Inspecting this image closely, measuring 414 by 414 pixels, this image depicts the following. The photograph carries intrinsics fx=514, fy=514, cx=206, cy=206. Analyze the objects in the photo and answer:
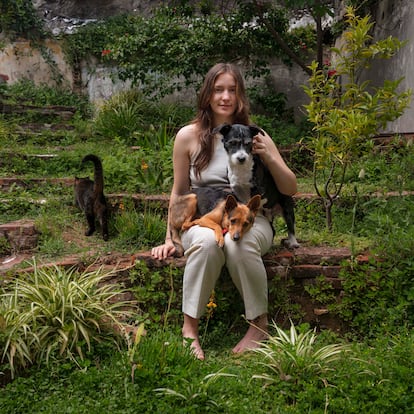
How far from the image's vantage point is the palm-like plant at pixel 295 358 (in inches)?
114

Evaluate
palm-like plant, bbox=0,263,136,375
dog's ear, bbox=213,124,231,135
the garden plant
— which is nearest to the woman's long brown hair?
dog's ear, bbox=213,124,231,135

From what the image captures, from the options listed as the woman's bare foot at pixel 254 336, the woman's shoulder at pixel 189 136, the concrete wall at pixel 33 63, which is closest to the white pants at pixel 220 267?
the woman's bare foot at pixel 254 336

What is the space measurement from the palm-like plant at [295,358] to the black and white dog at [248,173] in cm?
109

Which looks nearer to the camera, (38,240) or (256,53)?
(38,240)

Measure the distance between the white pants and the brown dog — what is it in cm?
6

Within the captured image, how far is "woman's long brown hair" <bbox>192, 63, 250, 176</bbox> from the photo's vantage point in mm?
3789

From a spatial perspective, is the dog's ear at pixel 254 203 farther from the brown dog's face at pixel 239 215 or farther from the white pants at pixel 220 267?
the white pants at pixel 220 267

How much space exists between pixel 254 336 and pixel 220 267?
1.76ft

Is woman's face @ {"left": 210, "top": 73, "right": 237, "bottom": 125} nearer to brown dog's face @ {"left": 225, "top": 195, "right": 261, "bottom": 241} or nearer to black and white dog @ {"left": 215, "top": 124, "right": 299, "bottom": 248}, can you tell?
black and white dog @ {"left": 215, "top": 124, "right": 299, "bottom": 248}

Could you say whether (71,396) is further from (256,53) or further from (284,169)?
(256,53)

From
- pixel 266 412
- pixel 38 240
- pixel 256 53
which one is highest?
pixel 256 53

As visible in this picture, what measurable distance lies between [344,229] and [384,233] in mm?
680

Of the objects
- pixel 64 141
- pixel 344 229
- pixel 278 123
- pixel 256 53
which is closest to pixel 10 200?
pixel 64 141

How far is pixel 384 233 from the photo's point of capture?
4.18 meters
